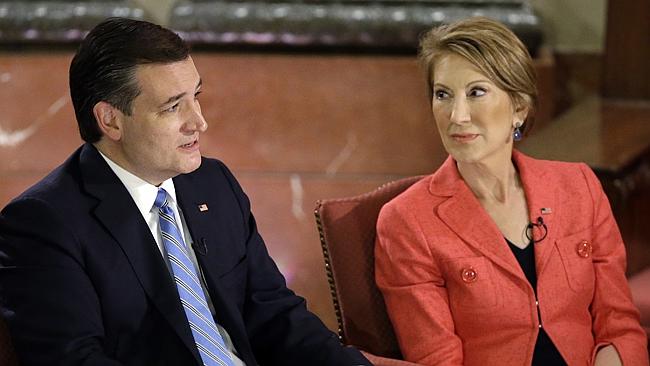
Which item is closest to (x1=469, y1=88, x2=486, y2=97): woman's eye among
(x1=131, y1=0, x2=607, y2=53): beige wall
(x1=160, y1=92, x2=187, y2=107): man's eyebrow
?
(x1=160, y1=92, x2=187, y2=107): man's eyebrow

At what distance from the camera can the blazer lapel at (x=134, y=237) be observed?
2094 mm


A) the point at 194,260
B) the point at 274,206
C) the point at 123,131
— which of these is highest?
the point at 123,131

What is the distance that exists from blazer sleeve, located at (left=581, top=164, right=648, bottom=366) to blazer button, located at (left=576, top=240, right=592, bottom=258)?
1.5 inches

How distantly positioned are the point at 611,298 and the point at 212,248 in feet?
2.77

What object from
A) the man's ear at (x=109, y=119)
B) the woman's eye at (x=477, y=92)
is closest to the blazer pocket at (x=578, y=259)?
the woman's eye at (x=477, y=92)

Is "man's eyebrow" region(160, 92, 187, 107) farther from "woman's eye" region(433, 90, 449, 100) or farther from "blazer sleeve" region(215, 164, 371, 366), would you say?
"woman's eye" region(433, 90, 449, 100)

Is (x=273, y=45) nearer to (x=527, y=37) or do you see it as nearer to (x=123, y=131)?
(x=527, y=37)

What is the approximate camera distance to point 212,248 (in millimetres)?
2242

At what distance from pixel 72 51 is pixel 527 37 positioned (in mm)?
1760

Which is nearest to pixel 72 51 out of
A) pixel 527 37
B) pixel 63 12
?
pixel 63 12

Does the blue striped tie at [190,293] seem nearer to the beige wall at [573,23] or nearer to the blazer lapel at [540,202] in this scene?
the blazer lapel at [540,202]

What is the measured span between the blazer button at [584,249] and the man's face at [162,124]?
834 millimetres

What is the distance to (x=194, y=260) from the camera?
7.34 feet

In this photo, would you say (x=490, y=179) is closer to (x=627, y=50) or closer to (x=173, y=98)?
(x=173, y=98)
